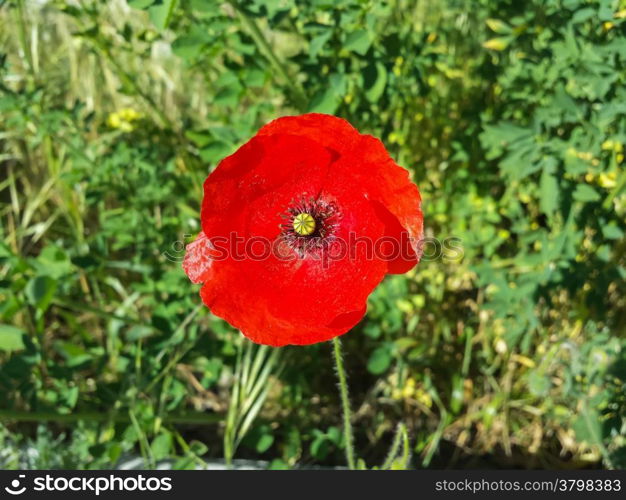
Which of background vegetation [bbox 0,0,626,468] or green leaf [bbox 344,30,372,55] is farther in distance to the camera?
background vegetation [bbox 0,0,626,468]

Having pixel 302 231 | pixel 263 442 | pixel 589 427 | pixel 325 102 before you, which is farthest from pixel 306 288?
pixel 589 427

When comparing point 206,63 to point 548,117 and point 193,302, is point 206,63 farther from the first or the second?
point 548,117

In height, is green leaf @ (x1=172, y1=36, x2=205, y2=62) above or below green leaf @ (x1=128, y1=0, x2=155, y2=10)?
below

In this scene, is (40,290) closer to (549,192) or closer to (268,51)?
(268,51)

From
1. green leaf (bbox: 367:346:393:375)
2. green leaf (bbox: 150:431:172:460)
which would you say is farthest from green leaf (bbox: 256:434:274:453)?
green leaf (bbox: 367:346:393:375)

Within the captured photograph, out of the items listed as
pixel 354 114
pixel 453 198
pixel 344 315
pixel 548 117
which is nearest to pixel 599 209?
pixel 548 117

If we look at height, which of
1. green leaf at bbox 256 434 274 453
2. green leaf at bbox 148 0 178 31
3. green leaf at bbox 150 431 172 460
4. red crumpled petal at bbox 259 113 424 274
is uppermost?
green leaf at bbox 148 0 178 31

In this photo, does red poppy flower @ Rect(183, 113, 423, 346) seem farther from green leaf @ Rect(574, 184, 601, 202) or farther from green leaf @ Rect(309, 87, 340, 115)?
green leaf @ Rect(574, 184, 601, 202)
